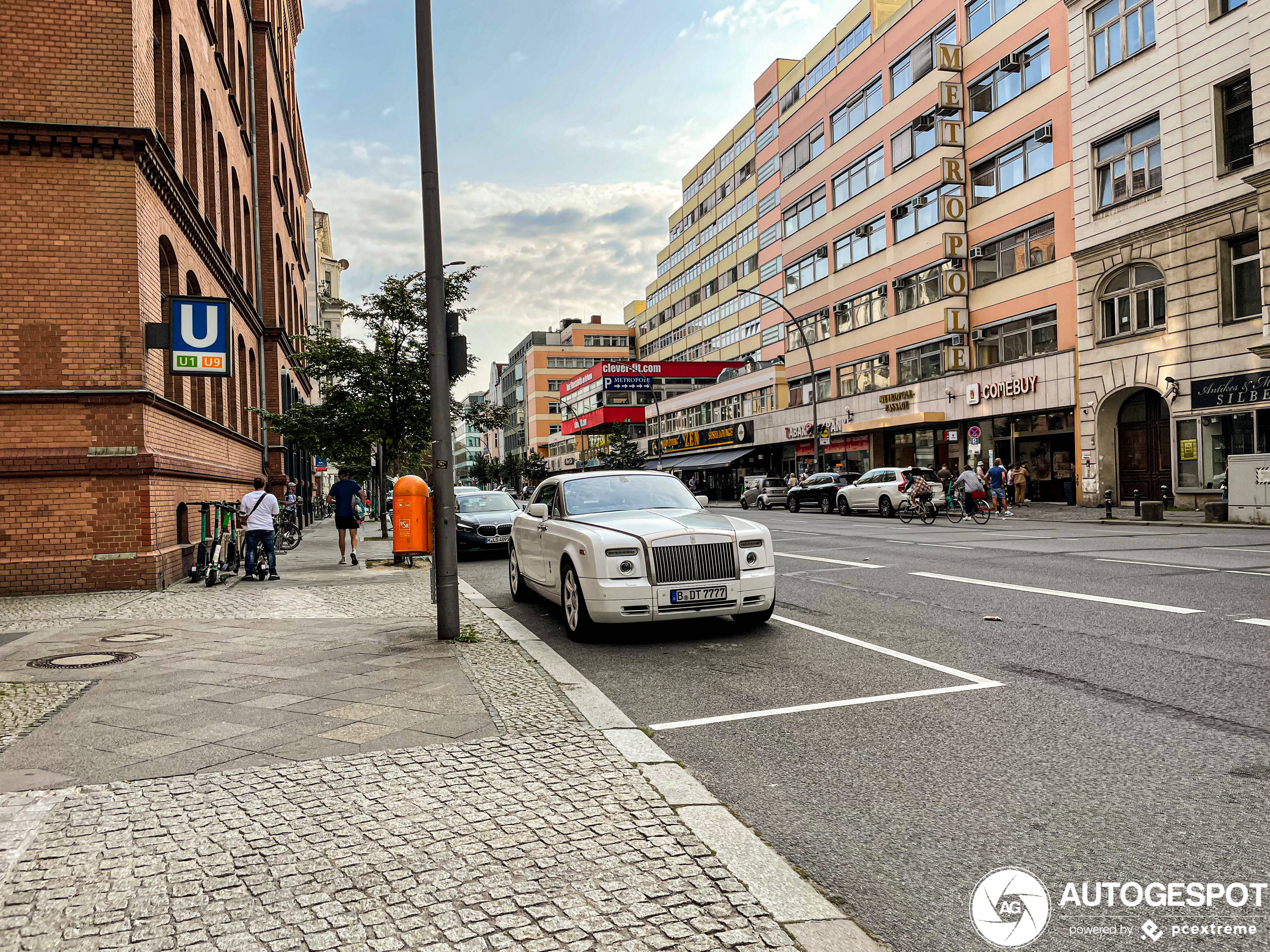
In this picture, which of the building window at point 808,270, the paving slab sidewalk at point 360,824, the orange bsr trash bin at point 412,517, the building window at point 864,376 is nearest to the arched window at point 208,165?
the orange bsr trash bin at point 412,517

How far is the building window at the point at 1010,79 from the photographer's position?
108 feet

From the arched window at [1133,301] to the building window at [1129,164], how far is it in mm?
2271

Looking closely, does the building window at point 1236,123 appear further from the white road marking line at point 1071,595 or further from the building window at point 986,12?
the white road marking line at point 1071,595

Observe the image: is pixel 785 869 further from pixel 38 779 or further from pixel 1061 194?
pixel 1061 194

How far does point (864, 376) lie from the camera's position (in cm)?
4516

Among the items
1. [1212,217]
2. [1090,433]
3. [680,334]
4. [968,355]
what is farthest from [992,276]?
[680,334]

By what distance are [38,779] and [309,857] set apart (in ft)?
6.22

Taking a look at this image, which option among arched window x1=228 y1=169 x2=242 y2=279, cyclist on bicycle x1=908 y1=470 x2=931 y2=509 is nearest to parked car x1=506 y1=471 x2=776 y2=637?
arched window x1=228 y1=169 x2=242 y2=279

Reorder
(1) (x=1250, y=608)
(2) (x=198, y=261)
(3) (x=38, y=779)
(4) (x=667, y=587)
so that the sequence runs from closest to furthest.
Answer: (3) (x=38, y=779)
(4) (x=667, y=587)
(1) (x=1250, y=608)
(2) (x=198, y=261)

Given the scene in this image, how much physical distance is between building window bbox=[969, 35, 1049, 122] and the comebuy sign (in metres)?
32.1

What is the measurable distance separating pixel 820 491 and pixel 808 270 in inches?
801

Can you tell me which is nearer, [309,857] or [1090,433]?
[309,857]

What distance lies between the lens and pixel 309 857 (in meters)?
3.41

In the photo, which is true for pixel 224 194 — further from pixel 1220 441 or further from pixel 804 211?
pixel 804 211
